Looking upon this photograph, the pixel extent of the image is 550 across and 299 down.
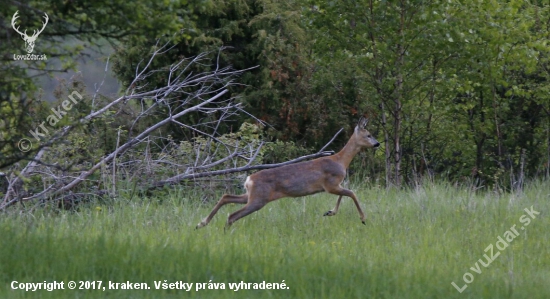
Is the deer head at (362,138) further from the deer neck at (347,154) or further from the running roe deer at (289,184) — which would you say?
the running roe deer at (289,184)

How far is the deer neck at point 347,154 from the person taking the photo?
11430 millimetres

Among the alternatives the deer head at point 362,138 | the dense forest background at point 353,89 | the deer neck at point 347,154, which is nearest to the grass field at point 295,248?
the deer neck at point 347,154

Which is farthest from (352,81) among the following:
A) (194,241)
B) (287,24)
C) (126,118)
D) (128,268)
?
(128,268)

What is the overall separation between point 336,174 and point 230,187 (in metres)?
2.45

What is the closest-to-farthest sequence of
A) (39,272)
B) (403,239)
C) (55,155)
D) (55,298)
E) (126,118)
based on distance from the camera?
1. (55,298)
2. (39,272)
3. (403,239)
4. (55,155)
5. (126,118)

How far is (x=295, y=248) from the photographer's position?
8531mm

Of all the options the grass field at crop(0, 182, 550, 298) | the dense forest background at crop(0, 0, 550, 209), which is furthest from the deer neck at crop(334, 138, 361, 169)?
the dense forest background at crop(0, 0, 550, 209)

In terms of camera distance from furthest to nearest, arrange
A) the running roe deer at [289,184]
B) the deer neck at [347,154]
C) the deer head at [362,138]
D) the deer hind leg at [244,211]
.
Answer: the deer head at [362,138], the deer neck at [347,154], the running roe deer at [289,184], the deer hind leg at [244,211]

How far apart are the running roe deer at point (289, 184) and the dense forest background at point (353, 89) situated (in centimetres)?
217

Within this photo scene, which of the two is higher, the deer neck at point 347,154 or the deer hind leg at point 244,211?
the deer hind leg at point 244,211

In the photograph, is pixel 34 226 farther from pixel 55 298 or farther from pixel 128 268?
pixel 55 298

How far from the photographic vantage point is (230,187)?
42.4 feet

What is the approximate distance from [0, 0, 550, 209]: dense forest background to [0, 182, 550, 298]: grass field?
5.79ft

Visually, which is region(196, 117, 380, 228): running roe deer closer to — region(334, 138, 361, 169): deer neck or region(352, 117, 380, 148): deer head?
region(334, 138, 361, 169): deer neck
